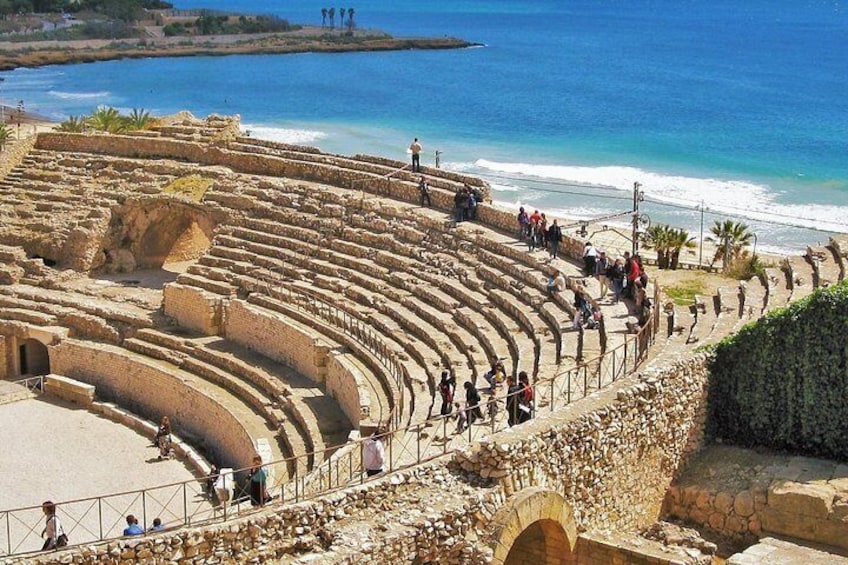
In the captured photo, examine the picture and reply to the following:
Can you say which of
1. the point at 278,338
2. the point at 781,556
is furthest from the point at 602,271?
the point at 781,556

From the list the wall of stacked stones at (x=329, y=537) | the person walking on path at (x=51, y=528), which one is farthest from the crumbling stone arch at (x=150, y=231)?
the wall of stacked stones at (x=329, y=537)

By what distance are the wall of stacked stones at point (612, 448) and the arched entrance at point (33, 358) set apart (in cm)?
1782

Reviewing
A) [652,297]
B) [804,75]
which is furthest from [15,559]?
[804,75]

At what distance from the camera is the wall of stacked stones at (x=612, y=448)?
56.1 feet

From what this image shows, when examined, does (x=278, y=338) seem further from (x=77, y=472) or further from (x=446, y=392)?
(x=446, y=392)

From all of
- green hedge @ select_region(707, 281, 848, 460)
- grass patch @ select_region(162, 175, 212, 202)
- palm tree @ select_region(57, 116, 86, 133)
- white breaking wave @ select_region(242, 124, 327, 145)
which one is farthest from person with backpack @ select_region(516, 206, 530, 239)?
white breaking wave @ select_region(242, 124, 327, 145)

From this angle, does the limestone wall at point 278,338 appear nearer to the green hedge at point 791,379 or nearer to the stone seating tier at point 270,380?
the stone seating tier at point 270,380

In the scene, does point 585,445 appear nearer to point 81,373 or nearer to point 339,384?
point 339,384

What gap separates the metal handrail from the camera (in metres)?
17.3

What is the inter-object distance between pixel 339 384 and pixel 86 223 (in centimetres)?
1293

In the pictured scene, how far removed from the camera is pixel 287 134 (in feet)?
219

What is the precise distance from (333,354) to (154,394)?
505 centimetres

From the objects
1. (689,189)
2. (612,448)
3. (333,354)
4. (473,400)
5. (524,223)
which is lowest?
(333,354)

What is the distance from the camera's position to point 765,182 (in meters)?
52.6
